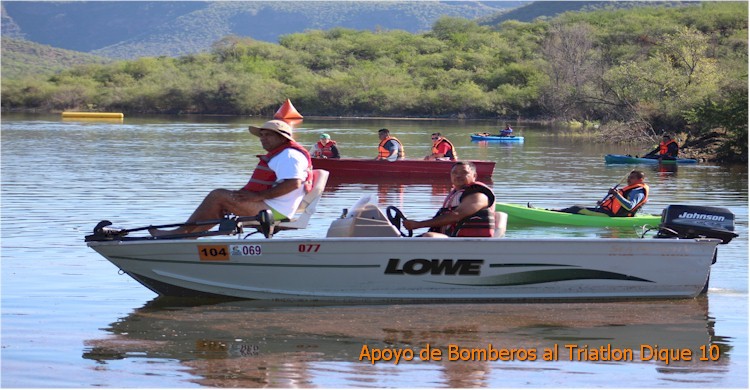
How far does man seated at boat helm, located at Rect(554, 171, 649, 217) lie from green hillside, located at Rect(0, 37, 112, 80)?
151103 millimetres

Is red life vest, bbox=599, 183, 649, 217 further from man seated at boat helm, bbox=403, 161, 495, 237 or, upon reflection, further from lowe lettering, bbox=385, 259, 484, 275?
lowe lettering, bbox=385, 259, 484, 275

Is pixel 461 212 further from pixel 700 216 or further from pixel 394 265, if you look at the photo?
pixel 700 216

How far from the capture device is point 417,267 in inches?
416

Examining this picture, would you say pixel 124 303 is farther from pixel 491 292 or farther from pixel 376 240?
pixel 491 292

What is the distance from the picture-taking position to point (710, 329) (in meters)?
9.94

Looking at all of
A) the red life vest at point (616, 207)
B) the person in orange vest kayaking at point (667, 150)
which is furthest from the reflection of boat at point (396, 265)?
the person in orange vest kayaking at point (667, 150)

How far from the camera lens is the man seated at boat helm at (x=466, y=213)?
10.6 metres

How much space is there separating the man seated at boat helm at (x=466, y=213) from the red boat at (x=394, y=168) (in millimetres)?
13734

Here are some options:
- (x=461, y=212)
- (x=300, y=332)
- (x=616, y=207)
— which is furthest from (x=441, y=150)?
(x=300, y=332)

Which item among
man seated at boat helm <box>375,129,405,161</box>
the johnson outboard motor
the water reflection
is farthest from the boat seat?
man seated at boat helm <box>375,129,405,161</box>

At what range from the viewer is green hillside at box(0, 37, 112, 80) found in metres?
166

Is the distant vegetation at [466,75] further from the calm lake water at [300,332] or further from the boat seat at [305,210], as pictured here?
the boat seat at [305,210]

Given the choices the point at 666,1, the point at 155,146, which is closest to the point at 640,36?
the point at 155,146

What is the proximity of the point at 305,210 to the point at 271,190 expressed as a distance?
519 millimetres
